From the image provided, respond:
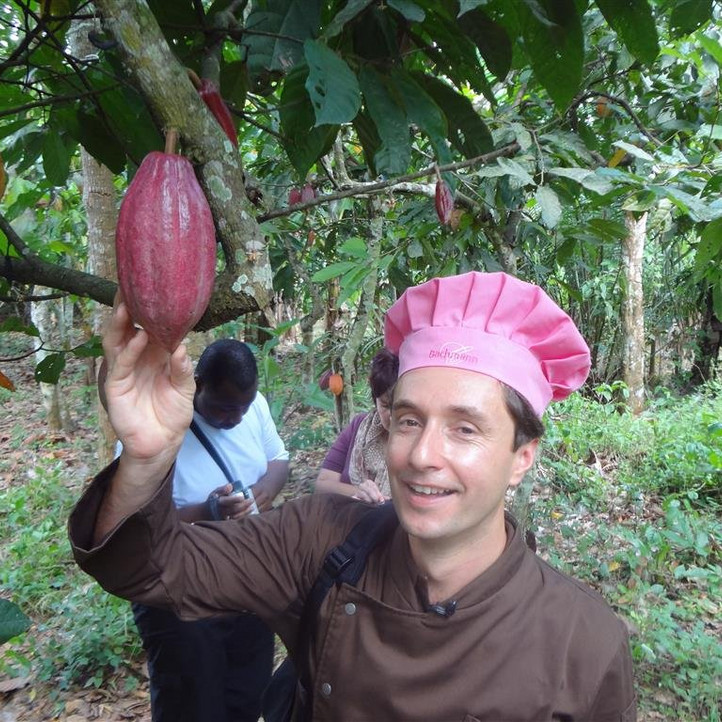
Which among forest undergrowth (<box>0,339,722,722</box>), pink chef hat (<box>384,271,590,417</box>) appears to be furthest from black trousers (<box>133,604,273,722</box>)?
pink chef hat (<box>384,271,590,417</box>)

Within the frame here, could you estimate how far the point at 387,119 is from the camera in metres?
0.93

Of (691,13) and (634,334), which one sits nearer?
(691,13)

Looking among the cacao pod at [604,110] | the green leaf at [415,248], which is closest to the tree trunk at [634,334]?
the cacao pod at [604,110]

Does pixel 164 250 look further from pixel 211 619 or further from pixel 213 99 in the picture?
pixel 211 619

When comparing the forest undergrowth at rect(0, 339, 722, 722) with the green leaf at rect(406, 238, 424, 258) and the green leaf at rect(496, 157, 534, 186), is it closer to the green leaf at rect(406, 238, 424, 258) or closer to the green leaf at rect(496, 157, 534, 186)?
the green leaf at rect(406, 238, 424, 258)

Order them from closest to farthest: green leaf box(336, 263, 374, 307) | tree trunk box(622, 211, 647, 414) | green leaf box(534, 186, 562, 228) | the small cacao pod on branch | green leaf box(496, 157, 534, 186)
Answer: the small cacao pod on branch, green leaf box(496, 157, 534, 186), green leaf box(534, 186, 562, 228), green leaf box(336, 263, 374, 307), tree trunk box(622, 211, 647, 414)

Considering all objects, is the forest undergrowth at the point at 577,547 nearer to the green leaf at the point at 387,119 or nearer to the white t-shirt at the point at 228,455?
the white t-shirt at the point at 228,455

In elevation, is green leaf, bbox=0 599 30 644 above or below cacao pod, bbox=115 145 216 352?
below

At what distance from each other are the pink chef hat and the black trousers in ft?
4.20

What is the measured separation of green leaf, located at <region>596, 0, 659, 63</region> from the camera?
2.73ft

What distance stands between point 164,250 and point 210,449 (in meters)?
1.45

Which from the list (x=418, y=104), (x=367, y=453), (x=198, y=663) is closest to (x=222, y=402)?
(x=367, y=453)

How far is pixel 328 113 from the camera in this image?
737 mm

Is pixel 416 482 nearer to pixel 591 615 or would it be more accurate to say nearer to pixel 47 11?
pixel 591 615
